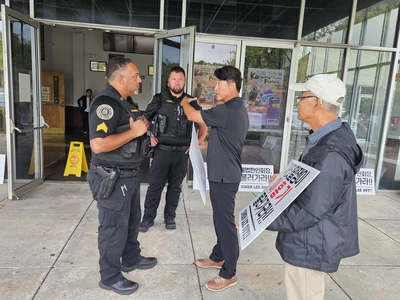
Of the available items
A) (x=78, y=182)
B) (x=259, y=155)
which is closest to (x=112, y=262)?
(x=78, y=182)

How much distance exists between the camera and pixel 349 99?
18.1ft

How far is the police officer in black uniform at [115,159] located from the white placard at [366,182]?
440cm

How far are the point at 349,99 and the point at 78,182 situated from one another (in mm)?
5080

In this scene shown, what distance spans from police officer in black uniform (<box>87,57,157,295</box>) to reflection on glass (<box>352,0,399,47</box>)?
4.69 m

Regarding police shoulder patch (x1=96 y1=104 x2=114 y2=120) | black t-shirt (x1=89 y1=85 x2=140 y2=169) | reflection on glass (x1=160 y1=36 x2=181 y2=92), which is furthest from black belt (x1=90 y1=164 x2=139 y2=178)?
reflection on glass (x1=160 y1=36 x2=181 y2=92)

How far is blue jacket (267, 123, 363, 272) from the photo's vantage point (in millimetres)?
1314

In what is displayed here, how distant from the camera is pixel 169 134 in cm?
321

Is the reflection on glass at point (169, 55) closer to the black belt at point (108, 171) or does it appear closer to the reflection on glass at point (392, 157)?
the black belt at point (108, 171)

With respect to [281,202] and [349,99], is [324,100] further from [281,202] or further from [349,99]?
[349,99]

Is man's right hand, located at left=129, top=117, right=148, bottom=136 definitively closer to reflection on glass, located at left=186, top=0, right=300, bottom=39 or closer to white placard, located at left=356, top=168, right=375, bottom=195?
reflection on glass, located at left=186, top=0, right=300, bottom=39

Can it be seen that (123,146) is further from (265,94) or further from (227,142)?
(265,94)

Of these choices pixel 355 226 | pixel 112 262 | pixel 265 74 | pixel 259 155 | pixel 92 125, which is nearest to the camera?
pixel 355 226

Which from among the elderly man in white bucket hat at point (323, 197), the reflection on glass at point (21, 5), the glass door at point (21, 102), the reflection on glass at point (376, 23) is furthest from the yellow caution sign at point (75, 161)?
the reflection on glass at point (376, 23)

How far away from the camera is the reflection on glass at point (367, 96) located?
5.35 meters
